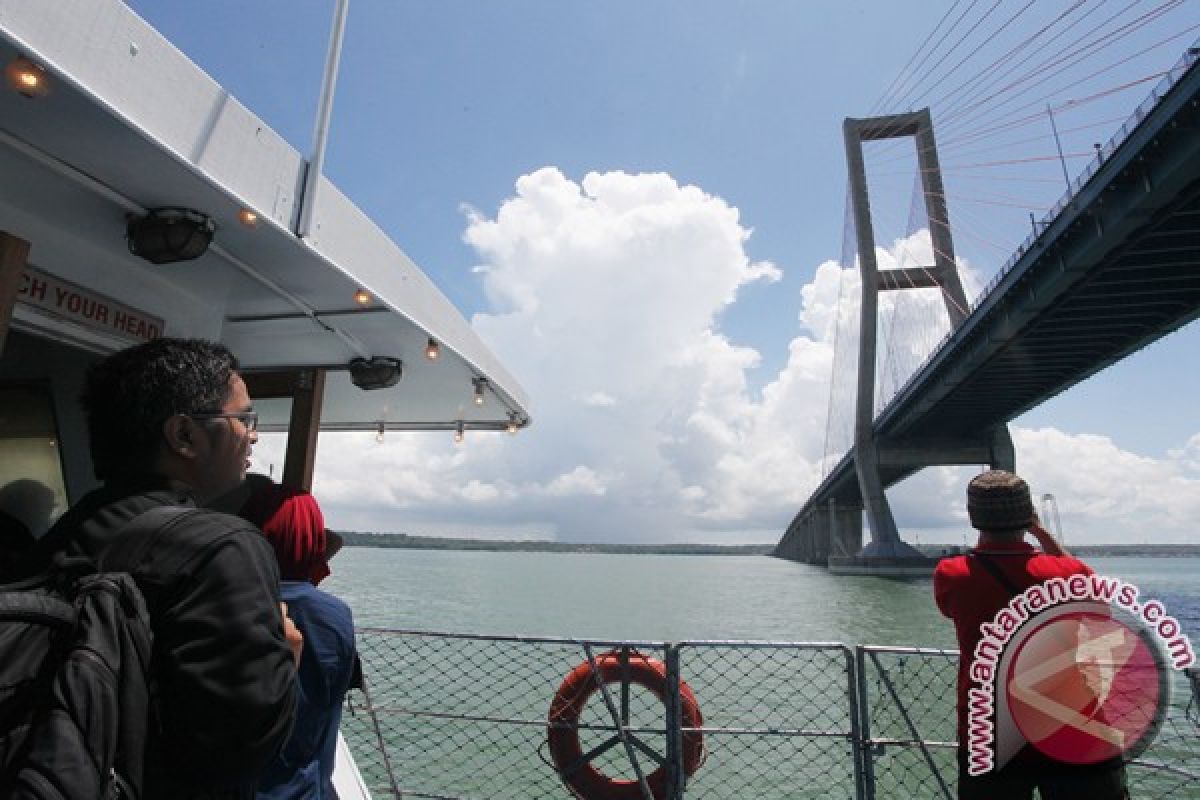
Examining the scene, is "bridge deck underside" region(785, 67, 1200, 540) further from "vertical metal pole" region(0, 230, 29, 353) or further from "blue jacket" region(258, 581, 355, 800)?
"vertical metal pole" region(0, 230, 29, 353)

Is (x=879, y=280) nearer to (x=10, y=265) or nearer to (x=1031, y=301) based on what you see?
(x=1031, y=301)

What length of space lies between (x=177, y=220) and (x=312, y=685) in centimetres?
198

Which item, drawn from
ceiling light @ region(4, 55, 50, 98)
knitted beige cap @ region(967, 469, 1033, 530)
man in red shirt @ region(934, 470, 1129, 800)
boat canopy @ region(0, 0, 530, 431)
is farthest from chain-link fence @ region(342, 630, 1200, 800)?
ceiling light @ region(4, 55, 50, 98)

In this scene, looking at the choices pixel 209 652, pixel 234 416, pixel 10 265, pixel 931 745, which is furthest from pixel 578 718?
pixel 10 265

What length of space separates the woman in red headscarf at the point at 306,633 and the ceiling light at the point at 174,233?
1458 mm

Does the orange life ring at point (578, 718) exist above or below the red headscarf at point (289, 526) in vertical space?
below

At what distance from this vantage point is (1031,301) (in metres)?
21.2

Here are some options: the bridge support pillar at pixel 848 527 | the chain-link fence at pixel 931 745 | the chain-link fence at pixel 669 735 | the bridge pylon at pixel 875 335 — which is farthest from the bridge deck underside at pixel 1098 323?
the bridge support pillar at pixel 848 527

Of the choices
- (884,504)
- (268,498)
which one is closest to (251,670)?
(268,498)

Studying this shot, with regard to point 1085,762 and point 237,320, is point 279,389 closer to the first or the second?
point 237,320

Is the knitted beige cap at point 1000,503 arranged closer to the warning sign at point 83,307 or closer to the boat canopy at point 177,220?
the boat canopy at point 177,220

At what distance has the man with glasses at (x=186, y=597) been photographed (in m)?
0.78

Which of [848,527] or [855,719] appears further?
[848,527]

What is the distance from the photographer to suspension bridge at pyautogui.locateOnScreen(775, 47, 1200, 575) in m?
15.8
